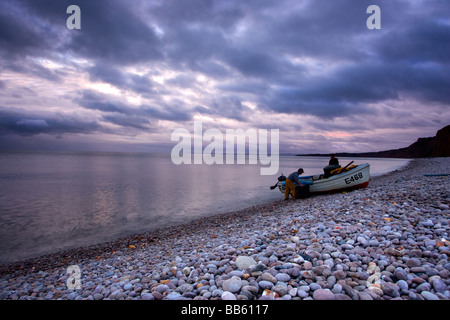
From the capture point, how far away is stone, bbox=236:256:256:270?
4418mm

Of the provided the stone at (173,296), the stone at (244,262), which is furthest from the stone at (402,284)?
the stone at (173,296)

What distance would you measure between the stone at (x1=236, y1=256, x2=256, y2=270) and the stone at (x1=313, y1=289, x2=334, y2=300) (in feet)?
4.60

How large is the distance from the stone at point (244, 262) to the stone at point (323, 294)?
4.60 ft

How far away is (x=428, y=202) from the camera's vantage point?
26.6 feet

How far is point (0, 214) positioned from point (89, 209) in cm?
606

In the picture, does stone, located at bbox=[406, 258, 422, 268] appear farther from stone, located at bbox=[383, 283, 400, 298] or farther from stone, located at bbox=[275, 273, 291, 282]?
stone, located at bbox=[275, 273, 291, 282]

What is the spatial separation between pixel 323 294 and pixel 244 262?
163 cm

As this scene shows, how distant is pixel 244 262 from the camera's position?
177 inches

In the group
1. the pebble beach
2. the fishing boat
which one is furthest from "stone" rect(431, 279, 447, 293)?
the fishing boat

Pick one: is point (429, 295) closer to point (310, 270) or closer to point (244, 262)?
point (310, 270)

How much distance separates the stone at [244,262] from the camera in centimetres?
442

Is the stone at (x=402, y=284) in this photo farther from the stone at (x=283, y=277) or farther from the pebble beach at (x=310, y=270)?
the stone at (x=283, y=277)

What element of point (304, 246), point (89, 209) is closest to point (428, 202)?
point (304, 246)
